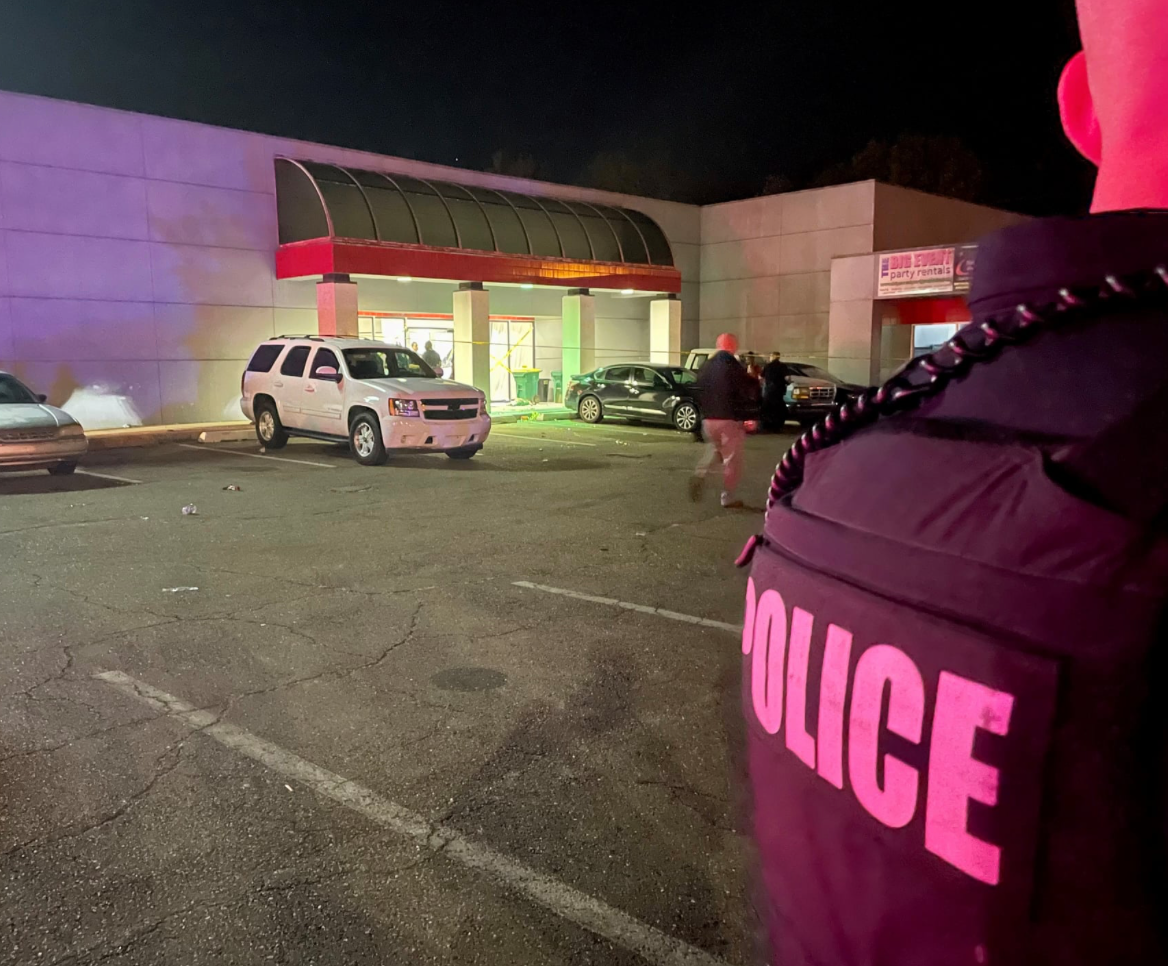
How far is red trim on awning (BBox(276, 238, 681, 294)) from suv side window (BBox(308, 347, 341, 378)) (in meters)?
4.90

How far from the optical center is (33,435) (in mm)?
12242

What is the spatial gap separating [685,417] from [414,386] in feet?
23.8

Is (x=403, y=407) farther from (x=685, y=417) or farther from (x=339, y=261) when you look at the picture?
(x=685, y=417)

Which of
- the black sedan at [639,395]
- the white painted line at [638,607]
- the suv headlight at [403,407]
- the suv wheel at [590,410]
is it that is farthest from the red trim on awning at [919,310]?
the white painted line at [638,607]

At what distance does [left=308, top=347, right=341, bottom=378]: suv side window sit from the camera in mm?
15081

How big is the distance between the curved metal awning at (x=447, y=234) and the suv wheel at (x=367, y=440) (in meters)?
6.36

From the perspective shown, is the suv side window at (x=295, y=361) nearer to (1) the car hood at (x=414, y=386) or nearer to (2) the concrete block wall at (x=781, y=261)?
(1) the car hood at (x=414, y=386)

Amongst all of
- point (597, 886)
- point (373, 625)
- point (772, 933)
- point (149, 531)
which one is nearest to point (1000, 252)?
point (772, 933)

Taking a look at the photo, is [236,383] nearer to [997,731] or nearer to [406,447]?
[406,447]

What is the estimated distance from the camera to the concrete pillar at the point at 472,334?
22422mm

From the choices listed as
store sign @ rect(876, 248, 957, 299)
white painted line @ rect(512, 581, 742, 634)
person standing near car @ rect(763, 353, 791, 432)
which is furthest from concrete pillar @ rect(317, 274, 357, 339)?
white painted line @ rect(512, 581, 742, 634)

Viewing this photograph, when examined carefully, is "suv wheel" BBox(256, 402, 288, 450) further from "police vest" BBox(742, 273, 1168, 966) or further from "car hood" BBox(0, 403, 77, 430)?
"police vest" BBox(742, 273, 1168, 966)

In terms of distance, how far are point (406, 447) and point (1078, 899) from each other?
44.5ft

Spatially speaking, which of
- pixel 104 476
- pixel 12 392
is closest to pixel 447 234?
pixel 104 476
